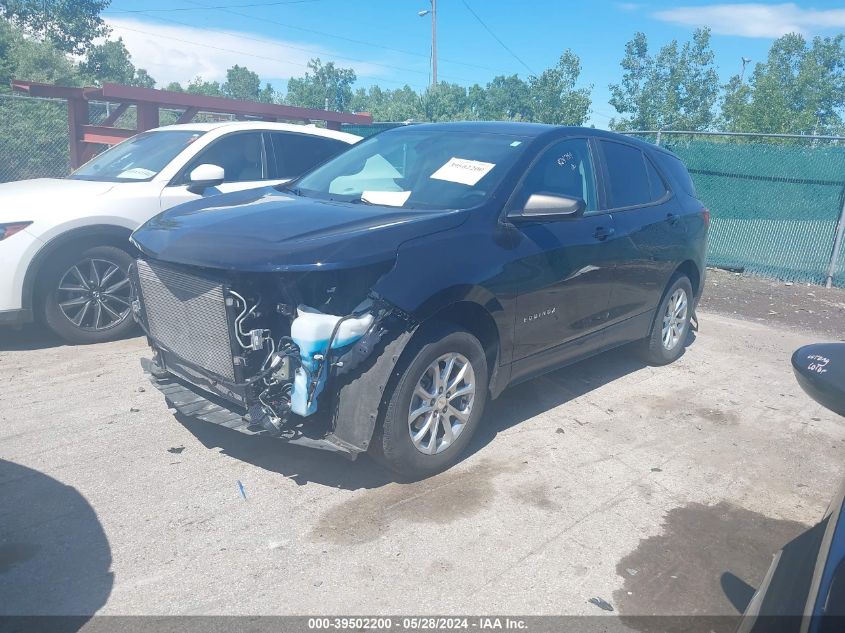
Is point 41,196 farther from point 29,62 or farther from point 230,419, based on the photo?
point 29,62

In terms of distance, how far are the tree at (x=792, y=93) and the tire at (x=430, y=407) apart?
2503cm

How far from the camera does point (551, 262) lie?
4.41 m

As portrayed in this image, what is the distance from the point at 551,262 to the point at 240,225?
1.92 metres

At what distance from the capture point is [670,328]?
6191 millimetres

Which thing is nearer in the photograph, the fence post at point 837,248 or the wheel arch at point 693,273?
the wheel arch at point 693,273


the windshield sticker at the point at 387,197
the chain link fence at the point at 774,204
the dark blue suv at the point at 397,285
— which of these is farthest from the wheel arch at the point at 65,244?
the chain link fence at the point at 774,204

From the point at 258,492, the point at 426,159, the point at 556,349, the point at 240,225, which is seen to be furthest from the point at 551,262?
the point at 258,492

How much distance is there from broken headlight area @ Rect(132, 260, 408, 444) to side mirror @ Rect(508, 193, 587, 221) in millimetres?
1067

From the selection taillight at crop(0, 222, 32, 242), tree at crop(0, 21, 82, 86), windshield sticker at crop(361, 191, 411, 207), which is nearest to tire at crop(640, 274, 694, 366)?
windshield sticker at crop(361, 191, 411, 207)

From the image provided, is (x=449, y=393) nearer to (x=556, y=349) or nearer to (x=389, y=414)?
(x=389, y=414)

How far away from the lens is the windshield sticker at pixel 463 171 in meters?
4.32

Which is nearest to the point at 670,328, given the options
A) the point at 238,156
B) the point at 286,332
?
the point at 286,332

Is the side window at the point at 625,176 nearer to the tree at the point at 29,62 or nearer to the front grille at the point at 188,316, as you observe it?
the front grille at the point at 188,316

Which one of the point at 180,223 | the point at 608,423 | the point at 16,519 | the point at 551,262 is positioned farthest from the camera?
the point at 608,423
